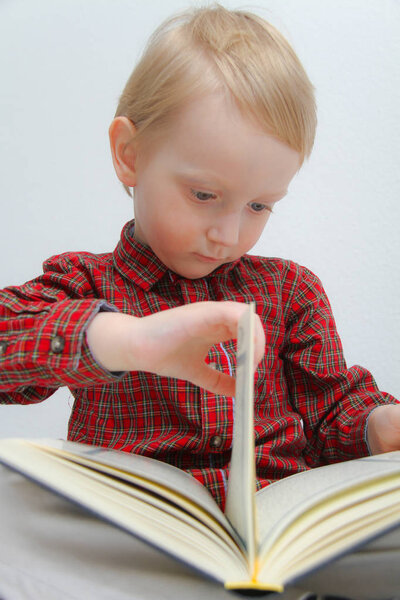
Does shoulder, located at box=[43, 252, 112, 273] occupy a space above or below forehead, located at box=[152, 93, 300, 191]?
below

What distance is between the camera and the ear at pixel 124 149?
761mm

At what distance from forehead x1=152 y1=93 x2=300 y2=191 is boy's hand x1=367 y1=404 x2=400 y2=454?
303 millimetres

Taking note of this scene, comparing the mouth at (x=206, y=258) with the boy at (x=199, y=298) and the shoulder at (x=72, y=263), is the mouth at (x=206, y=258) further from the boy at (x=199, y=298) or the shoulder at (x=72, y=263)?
the shoulder at (x=72, y=263)

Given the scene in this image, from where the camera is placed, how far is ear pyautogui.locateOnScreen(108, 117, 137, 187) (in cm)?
76

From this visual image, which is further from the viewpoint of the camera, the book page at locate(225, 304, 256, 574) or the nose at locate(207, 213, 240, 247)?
the nose at locate(207, 213, 240, 247)

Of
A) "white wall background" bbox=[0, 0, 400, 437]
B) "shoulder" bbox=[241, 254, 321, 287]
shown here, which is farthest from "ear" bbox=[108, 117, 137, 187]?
→ "white wall background" bbox=[0, 0, 400, 437]

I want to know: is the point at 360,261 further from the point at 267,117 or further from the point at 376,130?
the point at 267,117

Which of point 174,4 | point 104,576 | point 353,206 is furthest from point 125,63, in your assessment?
point 104,576

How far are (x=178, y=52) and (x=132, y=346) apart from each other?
354 millimetres

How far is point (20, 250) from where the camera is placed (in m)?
1.33

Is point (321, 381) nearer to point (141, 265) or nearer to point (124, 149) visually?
point (141, 265)

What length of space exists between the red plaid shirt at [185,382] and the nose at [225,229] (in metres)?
0.12

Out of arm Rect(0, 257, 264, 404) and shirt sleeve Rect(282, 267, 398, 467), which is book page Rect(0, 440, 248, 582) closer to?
arm Rect(0, 257, 264, 404)

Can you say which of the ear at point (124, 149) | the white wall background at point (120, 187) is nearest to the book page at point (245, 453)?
the ear at point (124, 149)
